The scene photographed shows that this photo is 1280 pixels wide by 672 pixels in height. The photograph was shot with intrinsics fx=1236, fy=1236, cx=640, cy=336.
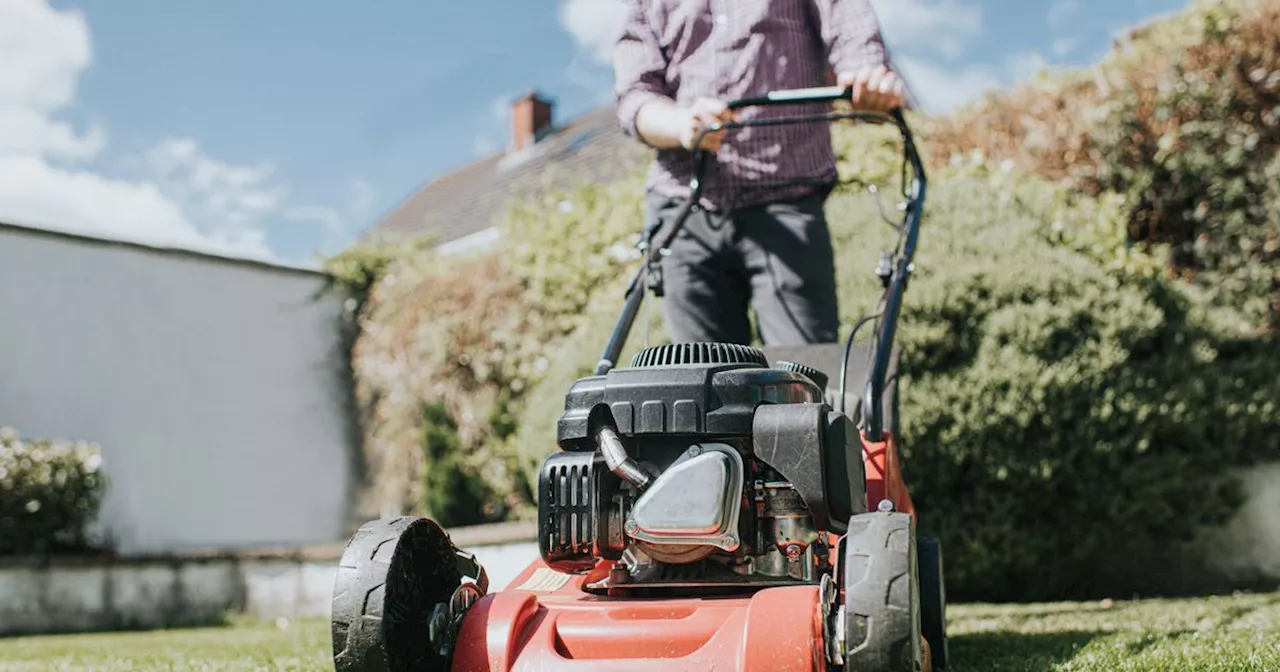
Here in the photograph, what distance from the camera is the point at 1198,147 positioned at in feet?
18.7

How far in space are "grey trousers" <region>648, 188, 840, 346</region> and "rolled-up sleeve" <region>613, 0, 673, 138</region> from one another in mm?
314

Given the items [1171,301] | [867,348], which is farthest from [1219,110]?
[867,348]

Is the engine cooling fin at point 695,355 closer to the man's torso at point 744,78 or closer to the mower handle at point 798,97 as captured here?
the mower handle at point 798,97

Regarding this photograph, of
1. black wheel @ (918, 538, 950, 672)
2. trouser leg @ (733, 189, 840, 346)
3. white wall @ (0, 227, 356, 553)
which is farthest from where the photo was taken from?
white wall @ (0, 227, 356, 553)

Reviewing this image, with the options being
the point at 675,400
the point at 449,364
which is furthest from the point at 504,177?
the point at 675,400

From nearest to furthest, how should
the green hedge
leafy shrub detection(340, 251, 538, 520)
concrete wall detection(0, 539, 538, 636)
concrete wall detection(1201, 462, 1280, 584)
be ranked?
the green hedge, concrete wall detection(1201, 462, 1280, 584), concrete wall detection(0, 539, 538, 636), leafy shrub detection(340, 251, 538, 520)

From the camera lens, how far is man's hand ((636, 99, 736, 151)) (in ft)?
9.44

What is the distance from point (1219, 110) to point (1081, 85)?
3.10 feet

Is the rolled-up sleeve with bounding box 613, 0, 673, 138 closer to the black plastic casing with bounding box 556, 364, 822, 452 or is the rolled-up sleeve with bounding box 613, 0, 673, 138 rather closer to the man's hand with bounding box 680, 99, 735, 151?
the man's hand with bounding box 680, 99, 735, 151

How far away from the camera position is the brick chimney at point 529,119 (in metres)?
16.1

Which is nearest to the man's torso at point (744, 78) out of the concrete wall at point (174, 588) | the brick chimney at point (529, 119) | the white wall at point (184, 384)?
the concrete wall at point (174, 588)

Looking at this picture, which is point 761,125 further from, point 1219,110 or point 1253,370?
point 1219,110

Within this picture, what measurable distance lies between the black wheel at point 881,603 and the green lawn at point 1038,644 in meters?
0.93

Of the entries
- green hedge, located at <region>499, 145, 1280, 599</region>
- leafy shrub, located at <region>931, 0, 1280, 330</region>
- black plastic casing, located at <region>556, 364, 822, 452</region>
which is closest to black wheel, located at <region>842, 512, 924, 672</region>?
black plastic casing, located at <region>556, 364, 822, 452</region>
